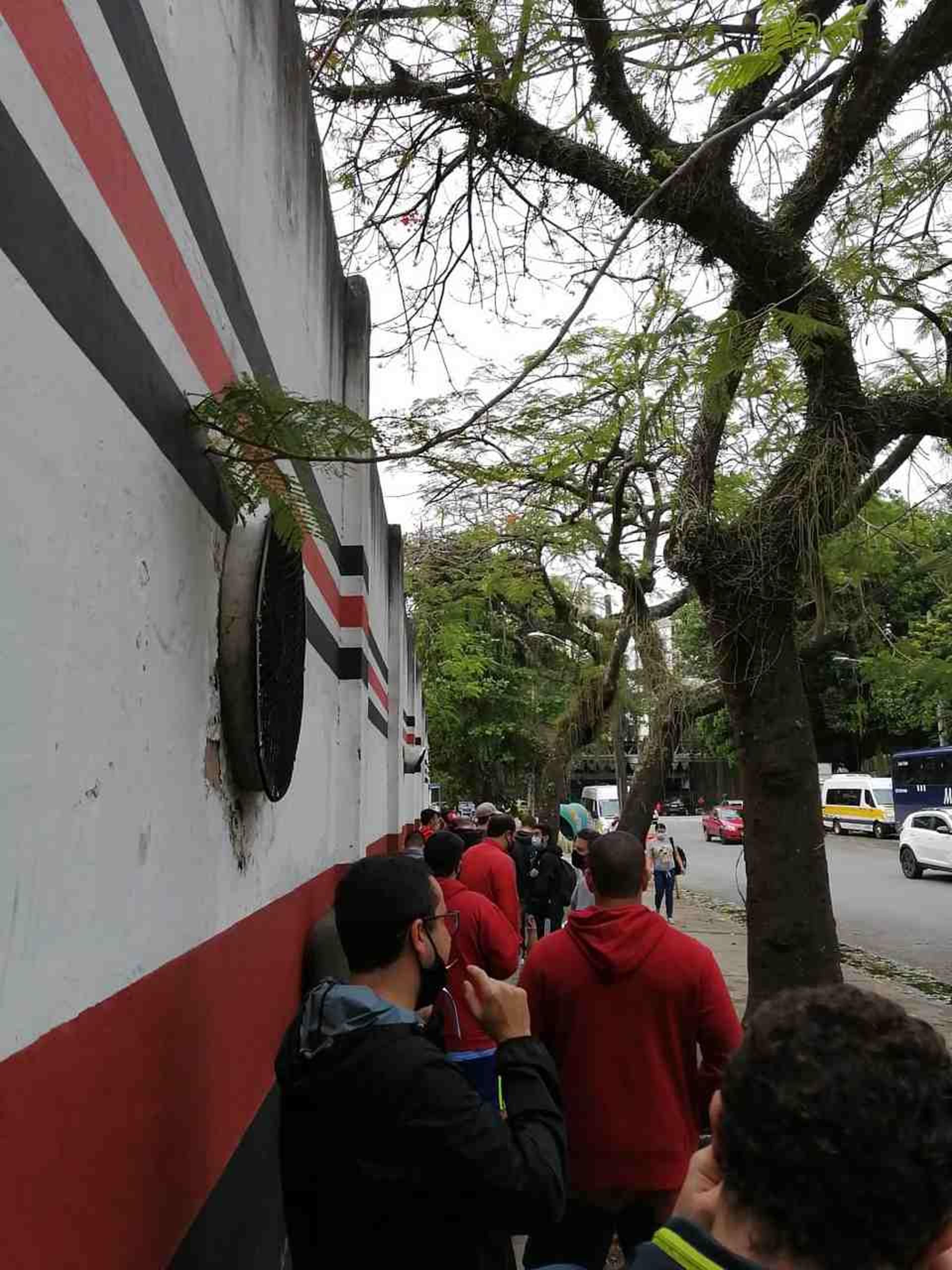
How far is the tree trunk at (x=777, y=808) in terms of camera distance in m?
5.62

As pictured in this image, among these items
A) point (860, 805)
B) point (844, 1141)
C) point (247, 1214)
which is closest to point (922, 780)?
point (860, 805)

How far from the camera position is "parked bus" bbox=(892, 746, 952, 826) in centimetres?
2762

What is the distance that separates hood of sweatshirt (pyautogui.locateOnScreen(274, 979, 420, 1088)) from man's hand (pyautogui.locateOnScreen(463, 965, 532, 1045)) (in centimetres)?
14

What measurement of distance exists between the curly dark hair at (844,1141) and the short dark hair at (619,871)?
75.6 inches

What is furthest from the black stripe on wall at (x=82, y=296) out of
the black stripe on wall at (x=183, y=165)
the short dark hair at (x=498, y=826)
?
the short dark hair at (x=498, y=826)

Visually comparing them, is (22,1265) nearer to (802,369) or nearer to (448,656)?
(802,369)

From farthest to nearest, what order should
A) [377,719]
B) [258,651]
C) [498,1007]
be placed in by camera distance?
[377,719], [258,651], [498,1007]

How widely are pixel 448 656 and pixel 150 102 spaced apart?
20.6 m

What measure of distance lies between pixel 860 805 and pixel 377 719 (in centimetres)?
3194

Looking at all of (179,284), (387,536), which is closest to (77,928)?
(179,284)

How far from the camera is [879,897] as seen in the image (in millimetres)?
18344

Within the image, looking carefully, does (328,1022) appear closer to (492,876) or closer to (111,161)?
(111,161)

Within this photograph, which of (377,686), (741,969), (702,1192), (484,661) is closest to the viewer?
(702,1192)

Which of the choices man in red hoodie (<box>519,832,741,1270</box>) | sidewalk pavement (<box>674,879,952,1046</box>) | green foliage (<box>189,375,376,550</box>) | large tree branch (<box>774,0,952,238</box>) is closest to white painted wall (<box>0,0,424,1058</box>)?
green foliage (<box>189,375,376,550</box>)
